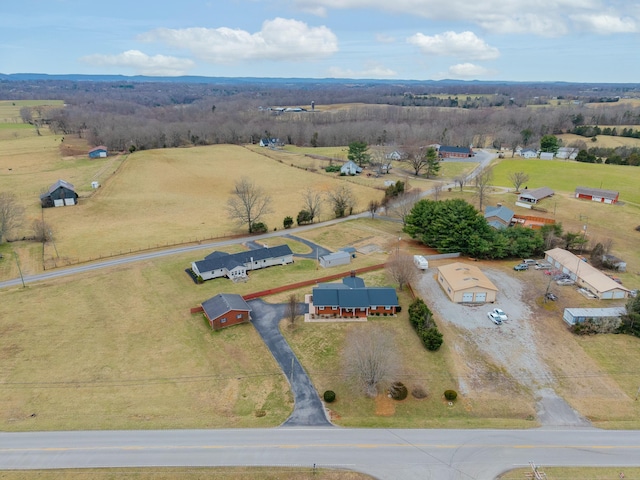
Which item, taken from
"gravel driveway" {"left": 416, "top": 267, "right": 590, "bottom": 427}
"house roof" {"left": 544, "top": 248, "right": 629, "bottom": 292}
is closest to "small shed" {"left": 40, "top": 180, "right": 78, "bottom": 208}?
"gravel driveway" {"left": 416, "top": 267, "right": 590, "bottom": 427}

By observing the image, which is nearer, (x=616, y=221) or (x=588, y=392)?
(x=588, y=392)

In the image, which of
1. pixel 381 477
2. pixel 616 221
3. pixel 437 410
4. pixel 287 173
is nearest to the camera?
pixel 381 477

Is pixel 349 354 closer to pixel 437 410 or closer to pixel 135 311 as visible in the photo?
pixel 437 410

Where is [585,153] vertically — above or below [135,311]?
above

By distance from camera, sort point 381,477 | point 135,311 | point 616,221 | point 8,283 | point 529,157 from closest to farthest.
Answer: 1. point 381,477
2. point 135,311
3. point 8,283
4. point 616,221
5. point 529,157

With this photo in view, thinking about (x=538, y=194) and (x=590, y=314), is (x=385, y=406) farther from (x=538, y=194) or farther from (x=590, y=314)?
(x=538, y=194)

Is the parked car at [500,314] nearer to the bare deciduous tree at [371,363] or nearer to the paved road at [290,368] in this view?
the bare deciduous tree at [371,363]

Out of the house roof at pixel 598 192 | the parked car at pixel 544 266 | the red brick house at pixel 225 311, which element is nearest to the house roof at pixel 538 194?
the house roof at pixel 598 192

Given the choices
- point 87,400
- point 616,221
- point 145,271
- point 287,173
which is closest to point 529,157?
point 616,221
